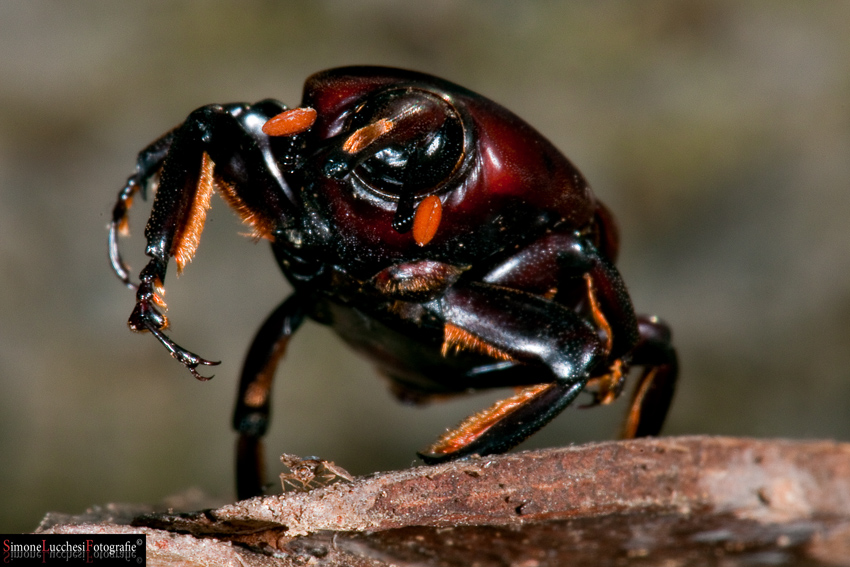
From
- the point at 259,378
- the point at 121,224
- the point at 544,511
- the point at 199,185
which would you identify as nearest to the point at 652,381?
the point at 544,511

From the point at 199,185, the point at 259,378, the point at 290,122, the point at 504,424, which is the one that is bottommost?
the point at 504,424

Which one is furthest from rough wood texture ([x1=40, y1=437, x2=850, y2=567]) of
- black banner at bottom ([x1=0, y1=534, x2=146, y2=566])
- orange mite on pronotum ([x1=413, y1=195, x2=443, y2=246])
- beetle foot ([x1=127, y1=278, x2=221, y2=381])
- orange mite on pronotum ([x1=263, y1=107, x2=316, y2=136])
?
orange mite on pronotum ([x1=263, y1=107, x2=316, y2=136])

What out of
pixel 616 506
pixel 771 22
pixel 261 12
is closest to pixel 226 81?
pixel 261 12

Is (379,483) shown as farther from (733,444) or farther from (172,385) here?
(172,385)

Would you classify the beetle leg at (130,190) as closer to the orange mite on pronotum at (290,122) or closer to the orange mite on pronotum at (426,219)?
the orange mite on pronotum at (290,122)

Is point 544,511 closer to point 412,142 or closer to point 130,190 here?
point 412,142

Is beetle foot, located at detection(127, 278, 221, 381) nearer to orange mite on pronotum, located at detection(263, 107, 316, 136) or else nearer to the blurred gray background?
orange mite on pronotum, located at detection(263, 107, 316, 136)

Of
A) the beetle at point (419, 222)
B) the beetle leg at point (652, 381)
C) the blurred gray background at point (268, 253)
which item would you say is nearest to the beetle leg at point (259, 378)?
the beetle at point (419, 222)
